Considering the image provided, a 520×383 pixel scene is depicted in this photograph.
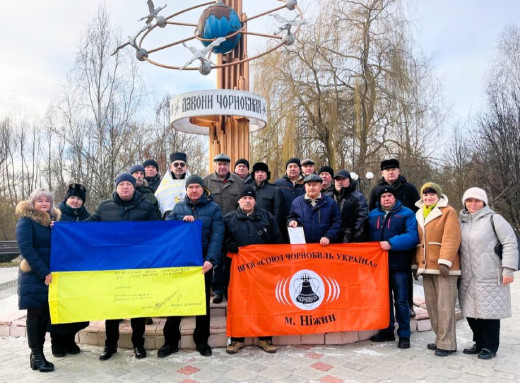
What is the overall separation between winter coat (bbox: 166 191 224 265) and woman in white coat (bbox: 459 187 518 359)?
111 inches

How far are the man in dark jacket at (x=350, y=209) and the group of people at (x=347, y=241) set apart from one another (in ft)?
0.05

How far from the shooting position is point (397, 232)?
5082 millimetres

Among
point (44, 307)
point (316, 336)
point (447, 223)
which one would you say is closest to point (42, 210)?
point (44, 307)

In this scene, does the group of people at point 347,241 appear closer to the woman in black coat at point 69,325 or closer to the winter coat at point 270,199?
the woman in black coat at point 69,325

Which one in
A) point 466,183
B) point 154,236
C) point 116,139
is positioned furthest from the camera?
point 466,183

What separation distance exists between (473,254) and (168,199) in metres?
3.93

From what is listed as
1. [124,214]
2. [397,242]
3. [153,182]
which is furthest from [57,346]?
[397,242]

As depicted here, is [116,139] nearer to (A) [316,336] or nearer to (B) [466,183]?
(A) [316,336]

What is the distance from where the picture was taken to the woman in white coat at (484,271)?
4469 millimetres

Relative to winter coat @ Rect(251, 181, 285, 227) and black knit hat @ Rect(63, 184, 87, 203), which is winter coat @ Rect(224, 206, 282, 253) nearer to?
winter coat @ Rect(251, 181, 285, 227)

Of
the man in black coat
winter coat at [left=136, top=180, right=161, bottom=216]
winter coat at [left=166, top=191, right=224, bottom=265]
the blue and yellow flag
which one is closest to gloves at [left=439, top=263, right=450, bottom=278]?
the man in black coat

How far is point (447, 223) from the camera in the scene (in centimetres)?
466

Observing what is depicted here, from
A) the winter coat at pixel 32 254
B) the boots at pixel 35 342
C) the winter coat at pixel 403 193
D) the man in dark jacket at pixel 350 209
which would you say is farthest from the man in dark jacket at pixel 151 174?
the winter coat at pixel 403 193

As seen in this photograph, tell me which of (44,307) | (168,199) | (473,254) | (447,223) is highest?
(168,199)
